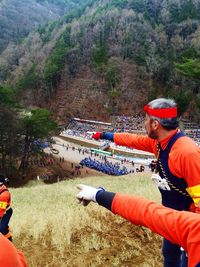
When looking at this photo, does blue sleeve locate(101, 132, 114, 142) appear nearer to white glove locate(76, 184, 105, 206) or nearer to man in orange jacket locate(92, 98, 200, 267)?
man in orange jacket locate(92, 98, 200, 267)

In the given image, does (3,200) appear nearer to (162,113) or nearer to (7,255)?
(162,113)

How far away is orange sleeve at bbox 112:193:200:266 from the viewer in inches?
94.3

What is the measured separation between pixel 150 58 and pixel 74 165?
3531cm

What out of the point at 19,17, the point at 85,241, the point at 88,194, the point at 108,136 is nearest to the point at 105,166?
the point at 85,241

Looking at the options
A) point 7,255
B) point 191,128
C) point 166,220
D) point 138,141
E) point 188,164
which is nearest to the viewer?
point 7,255

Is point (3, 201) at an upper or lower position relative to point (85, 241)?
upper

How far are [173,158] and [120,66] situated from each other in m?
73.4

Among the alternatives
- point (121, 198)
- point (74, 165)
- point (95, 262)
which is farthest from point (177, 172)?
point (74, 165)

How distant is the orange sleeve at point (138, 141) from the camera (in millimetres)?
4398

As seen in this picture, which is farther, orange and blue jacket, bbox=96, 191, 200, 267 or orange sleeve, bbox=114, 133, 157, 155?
orange sleeve, bbox=114, 133, 157, 155

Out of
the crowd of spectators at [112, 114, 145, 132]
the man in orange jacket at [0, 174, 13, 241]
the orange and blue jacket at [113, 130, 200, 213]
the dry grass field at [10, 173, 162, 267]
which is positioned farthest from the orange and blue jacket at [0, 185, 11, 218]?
the crowd of spectators at [112, 114, 145, 132]

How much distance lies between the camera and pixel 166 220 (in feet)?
8.26

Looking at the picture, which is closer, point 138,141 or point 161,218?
point 161,218

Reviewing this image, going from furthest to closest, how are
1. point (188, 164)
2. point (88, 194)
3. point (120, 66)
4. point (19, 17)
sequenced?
point (19, 17) → point (120, 66) → point (188, 164) → point (88, 194)
